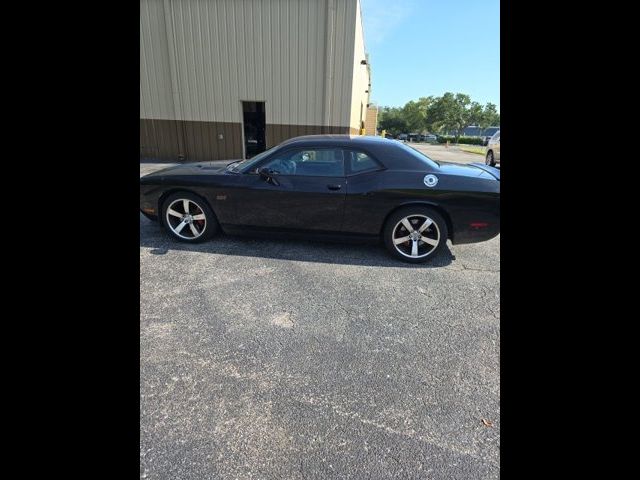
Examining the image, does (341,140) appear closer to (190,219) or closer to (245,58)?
(190,219)

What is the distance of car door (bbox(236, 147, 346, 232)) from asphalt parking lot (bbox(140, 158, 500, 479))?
0.59m

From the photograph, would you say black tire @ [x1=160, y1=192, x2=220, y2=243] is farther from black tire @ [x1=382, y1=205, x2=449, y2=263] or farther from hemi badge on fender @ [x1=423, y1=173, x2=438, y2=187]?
hemi badge on fender @ [x1=423, y1=173, x2=438, y2=187]

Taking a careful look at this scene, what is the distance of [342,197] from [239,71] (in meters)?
11.0

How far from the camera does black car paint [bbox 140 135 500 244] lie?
3721 mm

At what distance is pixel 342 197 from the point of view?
12.5 ft

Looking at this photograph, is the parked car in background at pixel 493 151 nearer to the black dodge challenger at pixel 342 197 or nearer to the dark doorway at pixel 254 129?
the dark doorway at pixel 254 129

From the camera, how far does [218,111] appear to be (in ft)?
43.0

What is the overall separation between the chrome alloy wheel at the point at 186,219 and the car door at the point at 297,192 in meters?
0.53

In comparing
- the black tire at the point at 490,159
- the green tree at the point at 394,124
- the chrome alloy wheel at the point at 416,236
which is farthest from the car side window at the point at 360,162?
the green tree at the point at 394,124
